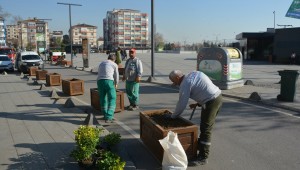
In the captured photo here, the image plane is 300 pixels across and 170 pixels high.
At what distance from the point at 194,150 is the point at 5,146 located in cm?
342

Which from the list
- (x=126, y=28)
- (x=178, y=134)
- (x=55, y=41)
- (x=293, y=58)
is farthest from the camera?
(x=126, y=28)

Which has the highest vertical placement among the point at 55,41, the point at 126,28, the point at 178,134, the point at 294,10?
the point at 126,28

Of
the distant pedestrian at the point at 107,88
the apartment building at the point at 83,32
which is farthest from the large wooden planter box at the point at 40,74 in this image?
the apartment building at the point at 83,32

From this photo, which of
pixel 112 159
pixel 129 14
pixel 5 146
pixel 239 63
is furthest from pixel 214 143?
pixel 129 14

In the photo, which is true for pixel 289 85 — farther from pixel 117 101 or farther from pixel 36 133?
pixel 36 133

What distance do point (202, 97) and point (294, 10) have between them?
30776 mm

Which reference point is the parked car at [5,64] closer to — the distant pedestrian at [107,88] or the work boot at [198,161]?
the distant pedestrian at [107,88]

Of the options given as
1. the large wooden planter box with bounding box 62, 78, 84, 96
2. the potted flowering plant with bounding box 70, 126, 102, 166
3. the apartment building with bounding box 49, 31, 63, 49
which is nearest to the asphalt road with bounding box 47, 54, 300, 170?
the potted flowering plant with bounding box 70, 126, 102, 166

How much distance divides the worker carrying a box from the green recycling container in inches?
250

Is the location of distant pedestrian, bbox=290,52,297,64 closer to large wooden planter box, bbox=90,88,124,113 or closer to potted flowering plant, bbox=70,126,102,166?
large wooden planter box, bbox=90,88,124,113

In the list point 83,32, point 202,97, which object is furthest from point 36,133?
point 83,32

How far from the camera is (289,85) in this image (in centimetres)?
1043

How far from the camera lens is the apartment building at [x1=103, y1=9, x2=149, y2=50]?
151 metres

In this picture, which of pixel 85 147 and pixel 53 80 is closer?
pixel 85 147
